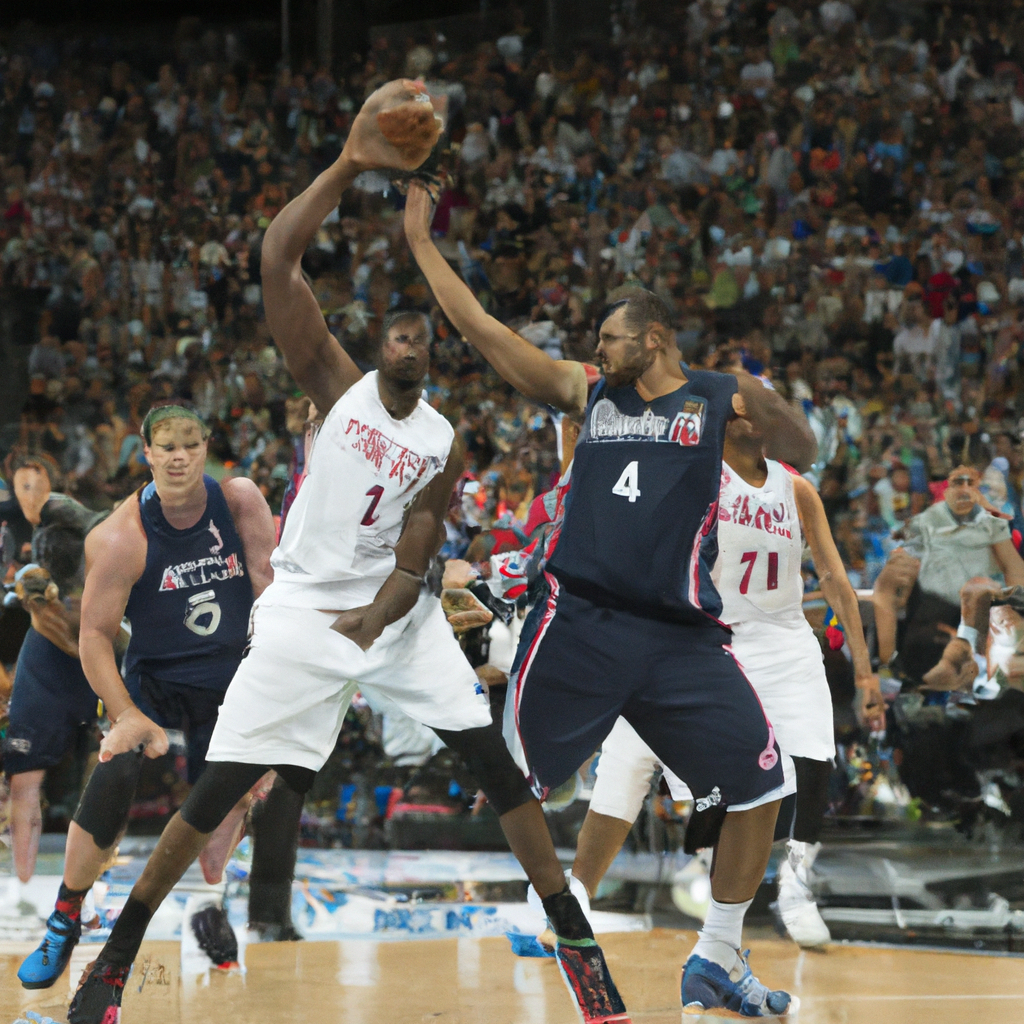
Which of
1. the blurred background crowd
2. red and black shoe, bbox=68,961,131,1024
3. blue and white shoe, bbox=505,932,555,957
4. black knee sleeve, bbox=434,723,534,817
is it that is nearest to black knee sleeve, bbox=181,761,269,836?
red and black shoe, bbox=68,961,131,1024

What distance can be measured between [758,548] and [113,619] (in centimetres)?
203

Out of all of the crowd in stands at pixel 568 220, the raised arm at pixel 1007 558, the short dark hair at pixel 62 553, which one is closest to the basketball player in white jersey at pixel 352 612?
the short dark hair at pixel 62 553

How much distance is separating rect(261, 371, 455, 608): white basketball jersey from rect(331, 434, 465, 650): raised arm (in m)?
0.05

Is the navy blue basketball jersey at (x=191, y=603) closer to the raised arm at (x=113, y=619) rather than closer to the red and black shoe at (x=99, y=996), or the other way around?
the raised arm at (x=113, y=619)

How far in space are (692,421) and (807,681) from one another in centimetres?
150

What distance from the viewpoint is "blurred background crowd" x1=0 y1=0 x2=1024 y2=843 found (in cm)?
1055

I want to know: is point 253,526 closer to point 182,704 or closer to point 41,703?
point 182,704

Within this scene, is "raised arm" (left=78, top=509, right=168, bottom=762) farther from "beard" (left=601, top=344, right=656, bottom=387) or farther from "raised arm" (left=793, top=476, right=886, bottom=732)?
"raised arm" (left=793, top=476, right=886, bottom=732)

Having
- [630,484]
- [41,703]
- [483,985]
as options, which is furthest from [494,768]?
[41,703]

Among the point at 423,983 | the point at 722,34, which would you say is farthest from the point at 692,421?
the point at 722,34

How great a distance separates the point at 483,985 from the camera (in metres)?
4.32

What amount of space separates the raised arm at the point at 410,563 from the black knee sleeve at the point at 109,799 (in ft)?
2.88

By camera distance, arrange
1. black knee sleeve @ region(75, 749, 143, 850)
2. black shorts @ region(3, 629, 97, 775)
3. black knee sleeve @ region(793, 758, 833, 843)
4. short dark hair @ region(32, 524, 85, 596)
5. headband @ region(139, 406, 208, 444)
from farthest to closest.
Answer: short dark hair @ region(32, 524, 85, 596) → black shorts @ region(3, 629, 97, 775) → black knee sleeve @ region(793, 758, 833, 843) → headband @ region(139, 406, 208, 444) → black knee sleeve @ region(75, 749, 143, 850)

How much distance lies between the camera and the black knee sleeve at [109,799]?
13.3 feet
